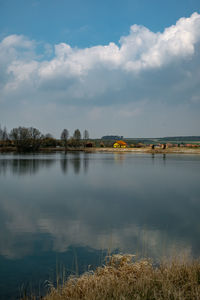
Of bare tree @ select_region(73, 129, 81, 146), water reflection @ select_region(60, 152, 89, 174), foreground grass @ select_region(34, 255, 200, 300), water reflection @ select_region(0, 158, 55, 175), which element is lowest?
water reflection @ select_region(60, 152, 89, 174)

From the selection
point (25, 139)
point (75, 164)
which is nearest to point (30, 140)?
point (25, 139)

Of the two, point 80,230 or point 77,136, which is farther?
point 77,136

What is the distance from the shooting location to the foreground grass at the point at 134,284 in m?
4.02

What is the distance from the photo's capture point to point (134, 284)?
4539 mm

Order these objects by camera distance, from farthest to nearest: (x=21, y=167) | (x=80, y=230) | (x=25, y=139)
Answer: (x=25, y=139), (x=21, y=167), (x=80, y=230)

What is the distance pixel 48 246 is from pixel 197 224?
554cm

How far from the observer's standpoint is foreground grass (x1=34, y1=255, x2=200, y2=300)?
13.2ft

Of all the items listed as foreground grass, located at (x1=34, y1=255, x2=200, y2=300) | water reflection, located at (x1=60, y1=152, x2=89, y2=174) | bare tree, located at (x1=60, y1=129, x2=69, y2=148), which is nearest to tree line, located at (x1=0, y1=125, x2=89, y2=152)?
bare tree, located at (x1=60, y1=129, x2=69, y2=148)

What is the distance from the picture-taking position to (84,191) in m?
16.5

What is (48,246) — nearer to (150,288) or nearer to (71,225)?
(71,225)

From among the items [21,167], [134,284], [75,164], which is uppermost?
[134,284]

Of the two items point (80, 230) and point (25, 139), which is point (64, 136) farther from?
point (80, 230)

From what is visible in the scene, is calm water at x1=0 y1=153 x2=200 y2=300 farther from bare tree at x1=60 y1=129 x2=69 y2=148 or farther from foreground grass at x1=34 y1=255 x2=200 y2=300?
bare tree at x1=60 y1=129 x2=69 y2=148

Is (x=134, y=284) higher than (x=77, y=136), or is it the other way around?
(x=77, y=136)
